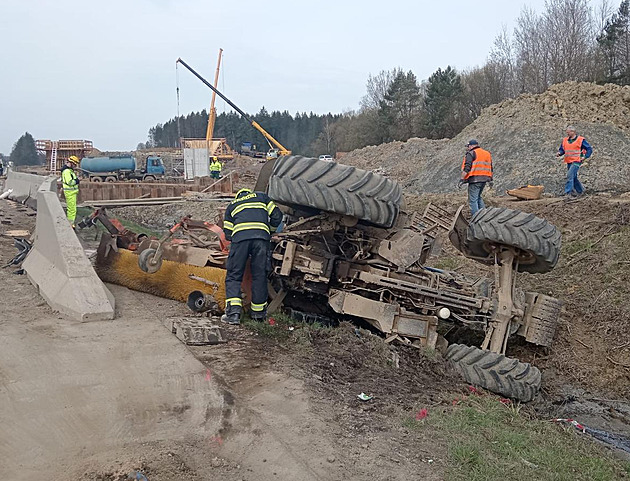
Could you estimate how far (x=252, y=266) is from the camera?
6.06 m

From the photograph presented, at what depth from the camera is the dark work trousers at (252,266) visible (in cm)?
598

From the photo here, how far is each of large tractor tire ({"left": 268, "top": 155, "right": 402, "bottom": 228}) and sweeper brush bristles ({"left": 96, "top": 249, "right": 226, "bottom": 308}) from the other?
145 centimetres

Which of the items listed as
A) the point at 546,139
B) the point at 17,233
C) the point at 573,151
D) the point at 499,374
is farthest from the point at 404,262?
the point at 546,139

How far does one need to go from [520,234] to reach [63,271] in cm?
459

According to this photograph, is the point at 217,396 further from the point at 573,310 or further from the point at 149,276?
the point at 573,310

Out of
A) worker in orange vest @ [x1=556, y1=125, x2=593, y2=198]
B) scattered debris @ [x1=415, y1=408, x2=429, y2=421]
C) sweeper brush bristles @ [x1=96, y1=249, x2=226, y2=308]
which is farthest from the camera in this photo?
worker in orange vest @ [x1=556, y1=125, x2=593, y2=198]

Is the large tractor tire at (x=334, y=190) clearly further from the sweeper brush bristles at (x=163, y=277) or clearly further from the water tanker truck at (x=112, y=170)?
the water tanker truck at (x=112, y=170)

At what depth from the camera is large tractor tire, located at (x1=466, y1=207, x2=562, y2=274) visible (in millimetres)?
5512

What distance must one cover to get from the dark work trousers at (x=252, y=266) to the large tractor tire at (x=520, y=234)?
1.99m

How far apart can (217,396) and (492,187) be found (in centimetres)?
1242

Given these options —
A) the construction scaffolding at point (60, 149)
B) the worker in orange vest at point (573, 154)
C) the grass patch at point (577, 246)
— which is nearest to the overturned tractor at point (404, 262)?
the grass patch at point (577, 246)

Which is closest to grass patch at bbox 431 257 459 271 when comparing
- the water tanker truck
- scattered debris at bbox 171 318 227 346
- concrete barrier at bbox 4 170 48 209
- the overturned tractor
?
the overturned tractor

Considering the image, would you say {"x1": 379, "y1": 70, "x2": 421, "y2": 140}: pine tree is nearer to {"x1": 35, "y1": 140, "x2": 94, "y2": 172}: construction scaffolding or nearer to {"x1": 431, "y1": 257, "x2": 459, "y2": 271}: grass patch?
{"x1": 35, "y1": 140, "x2": 94, "y2": 172}: construction scaffolding

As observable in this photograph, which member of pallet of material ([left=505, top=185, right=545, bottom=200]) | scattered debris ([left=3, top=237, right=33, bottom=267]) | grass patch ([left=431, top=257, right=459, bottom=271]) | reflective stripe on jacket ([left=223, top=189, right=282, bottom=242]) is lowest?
scattered debris ([left=3, top=237, right=33, bottom=267])
